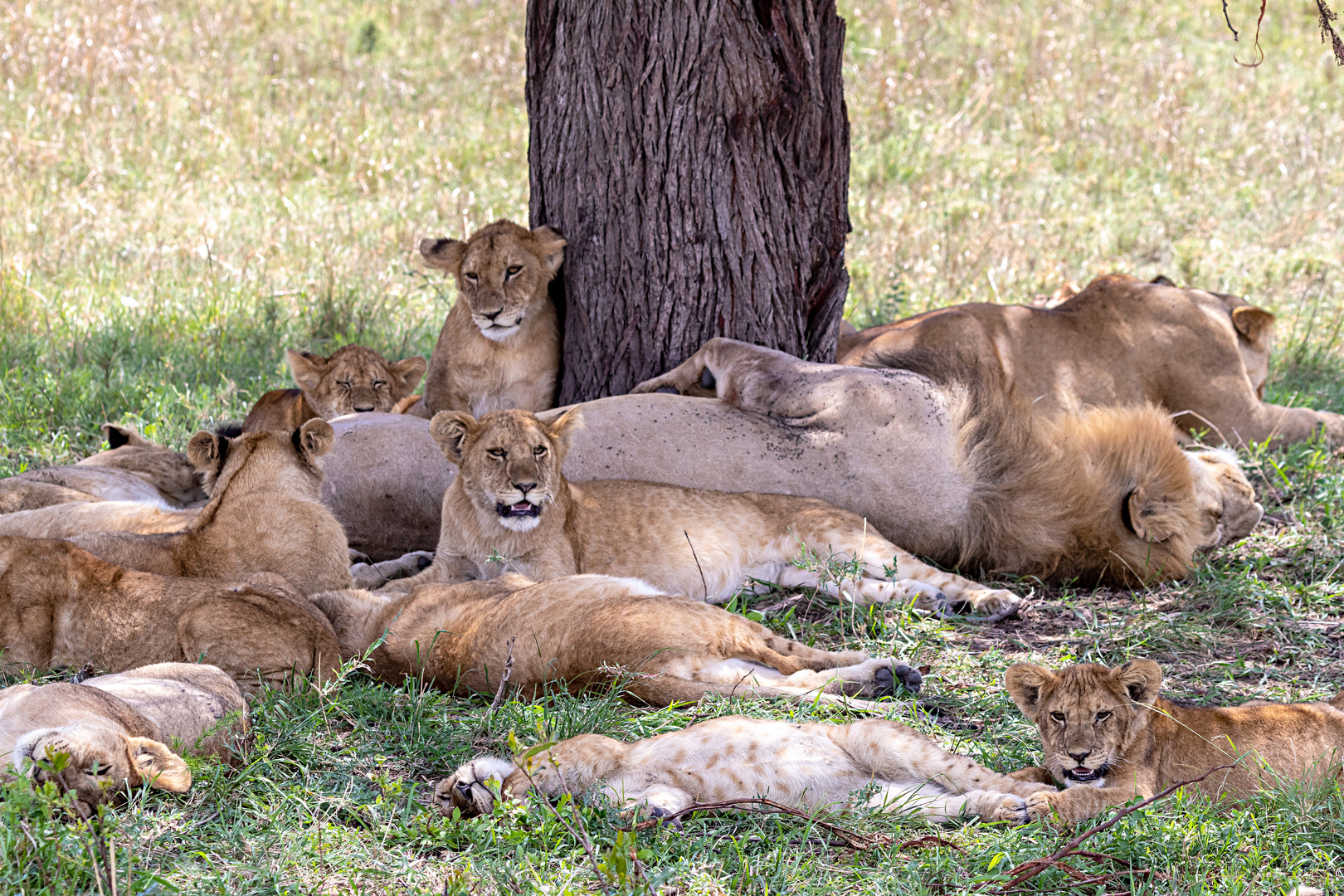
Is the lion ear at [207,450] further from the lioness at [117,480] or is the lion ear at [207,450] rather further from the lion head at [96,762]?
the lion head at [96,762]

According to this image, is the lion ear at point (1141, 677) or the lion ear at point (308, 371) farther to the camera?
the lion ear at point (308, 371)

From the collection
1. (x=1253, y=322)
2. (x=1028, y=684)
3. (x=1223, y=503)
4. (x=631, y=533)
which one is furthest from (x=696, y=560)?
(x=1253, y=322)

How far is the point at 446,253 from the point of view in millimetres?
5410

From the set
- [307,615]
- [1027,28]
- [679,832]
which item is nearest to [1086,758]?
[679,832]

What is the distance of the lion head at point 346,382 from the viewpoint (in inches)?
216

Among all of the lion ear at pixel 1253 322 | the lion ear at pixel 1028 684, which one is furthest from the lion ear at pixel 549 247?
the lion ear at pixel 1253 322

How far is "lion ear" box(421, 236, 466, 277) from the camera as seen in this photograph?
540 cm

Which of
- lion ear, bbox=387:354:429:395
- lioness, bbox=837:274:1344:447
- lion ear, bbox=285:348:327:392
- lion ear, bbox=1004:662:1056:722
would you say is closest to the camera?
lion ear, bbox=1004:662:1056:722

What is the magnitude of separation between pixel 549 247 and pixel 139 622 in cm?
236

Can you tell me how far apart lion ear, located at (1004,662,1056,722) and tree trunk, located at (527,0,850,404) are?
2.42m

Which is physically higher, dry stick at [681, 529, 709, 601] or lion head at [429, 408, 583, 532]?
lion head at [429, 408, 583, 532]

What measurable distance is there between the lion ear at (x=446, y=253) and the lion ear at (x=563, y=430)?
1.24 meters

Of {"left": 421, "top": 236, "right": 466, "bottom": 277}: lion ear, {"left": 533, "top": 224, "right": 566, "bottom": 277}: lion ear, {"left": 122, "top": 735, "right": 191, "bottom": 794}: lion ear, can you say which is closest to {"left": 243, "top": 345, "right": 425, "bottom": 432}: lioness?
{"left": 421, "top": 236, "right": 466, "bottom": 277}: lion ear

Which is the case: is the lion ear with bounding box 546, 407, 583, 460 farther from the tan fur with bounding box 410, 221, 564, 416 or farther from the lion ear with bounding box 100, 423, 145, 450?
the lion ear with bounding box 100, 423, 145, 450
